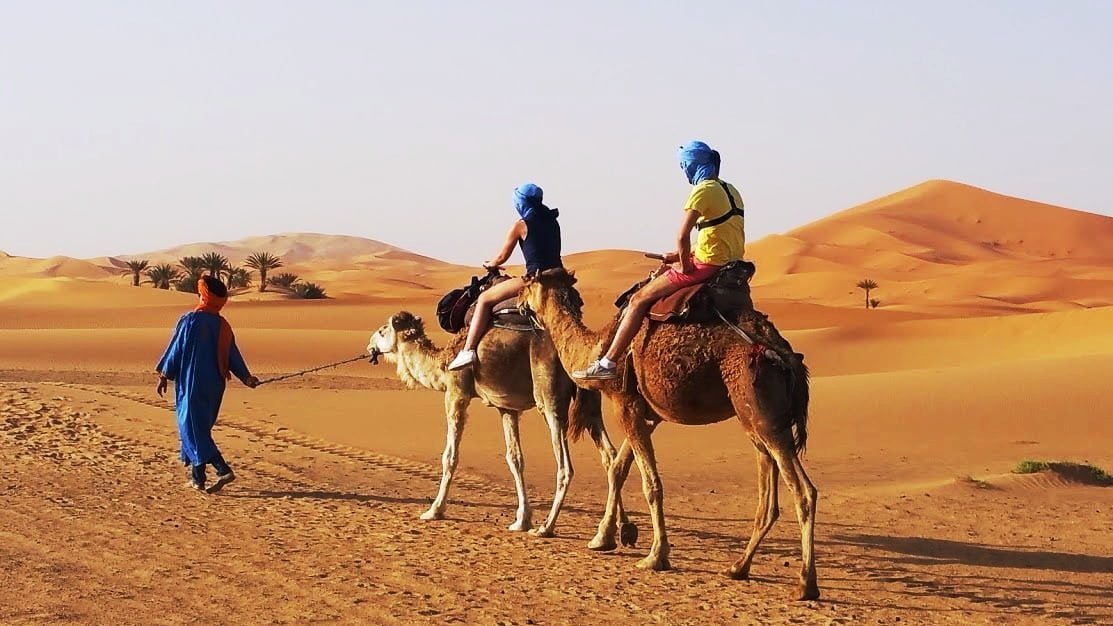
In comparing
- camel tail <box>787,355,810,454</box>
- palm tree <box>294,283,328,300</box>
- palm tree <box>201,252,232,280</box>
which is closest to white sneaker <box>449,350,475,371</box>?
camel tail <box>787,355,810,454</box>

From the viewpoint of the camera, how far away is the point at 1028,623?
7.55m

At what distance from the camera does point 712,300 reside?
329 inches

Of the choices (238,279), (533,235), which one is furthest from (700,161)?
(238,279)

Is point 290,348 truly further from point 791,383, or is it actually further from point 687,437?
point 791,383

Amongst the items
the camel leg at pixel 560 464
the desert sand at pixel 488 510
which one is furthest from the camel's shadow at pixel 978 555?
the camel leg at pixel 560 464

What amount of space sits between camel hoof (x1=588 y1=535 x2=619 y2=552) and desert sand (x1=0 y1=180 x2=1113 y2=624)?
0.12 metres

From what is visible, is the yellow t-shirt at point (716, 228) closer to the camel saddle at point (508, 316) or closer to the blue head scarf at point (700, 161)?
the blue head scarf at point (700, 161)

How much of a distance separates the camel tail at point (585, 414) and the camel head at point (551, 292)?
2.22 ft

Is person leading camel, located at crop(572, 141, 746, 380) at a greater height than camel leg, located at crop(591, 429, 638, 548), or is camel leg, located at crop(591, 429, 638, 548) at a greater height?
person leading camel, located at crop(572, 141, 746, 380)

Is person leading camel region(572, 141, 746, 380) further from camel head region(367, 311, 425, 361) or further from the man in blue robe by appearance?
the man in blue robe

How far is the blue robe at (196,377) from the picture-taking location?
11.8 meters

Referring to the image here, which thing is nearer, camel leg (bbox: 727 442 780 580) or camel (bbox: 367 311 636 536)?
camel leg (bbox: 727 442 780 580)

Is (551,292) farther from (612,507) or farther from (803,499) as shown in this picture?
(803,499)

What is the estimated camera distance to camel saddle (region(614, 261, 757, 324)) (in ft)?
27.4
